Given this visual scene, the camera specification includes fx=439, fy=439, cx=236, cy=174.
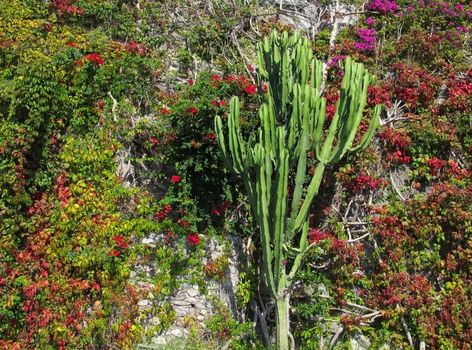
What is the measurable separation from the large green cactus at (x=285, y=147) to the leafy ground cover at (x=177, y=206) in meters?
0.84

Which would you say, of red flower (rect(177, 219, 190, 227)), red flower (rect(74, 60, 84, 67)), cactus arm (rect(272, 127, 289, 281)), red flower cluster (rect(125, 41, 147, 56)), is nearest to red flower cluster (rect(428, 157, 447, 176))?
cactus arm (rect(272, 127, 289, 281))

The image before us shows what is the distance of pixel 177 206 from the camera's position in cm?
580

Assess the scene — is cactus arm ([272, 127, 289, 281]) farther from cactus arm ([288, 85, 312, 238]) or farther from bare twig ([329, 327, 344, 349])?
bare twig ([329, 327, 344, 349])

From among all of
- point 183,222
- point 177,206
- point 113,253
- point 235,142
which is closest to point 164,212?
point 177,206

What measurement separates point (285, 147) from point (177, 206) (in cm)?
179

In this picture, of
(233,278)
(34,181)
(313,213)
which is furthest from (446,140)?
(34,181)

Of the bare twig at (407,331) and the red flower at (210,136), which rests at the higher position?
the red flower at (210,136)

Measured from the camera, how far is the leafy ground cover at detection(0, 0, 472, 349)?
5.30 metres

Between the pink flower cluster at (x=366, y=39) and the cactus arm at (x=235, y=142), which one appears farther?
the pink flower cluster at (x=366, y=39)

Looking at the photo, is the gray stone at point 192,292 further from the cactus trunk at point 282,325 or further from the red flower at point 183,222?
the cactus trunk at point 282,325

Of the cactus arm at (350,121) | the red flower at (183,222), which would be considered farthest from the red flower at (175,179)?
the cactus arm at (350,121)

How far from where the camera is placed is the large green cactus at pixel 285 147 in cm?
454

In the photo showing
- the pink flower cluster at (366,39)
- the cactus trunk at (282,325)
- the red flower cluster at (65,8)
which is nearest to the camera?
the cactus trunk at (282,325)

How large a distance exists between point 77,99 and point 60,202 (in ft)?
4.83
